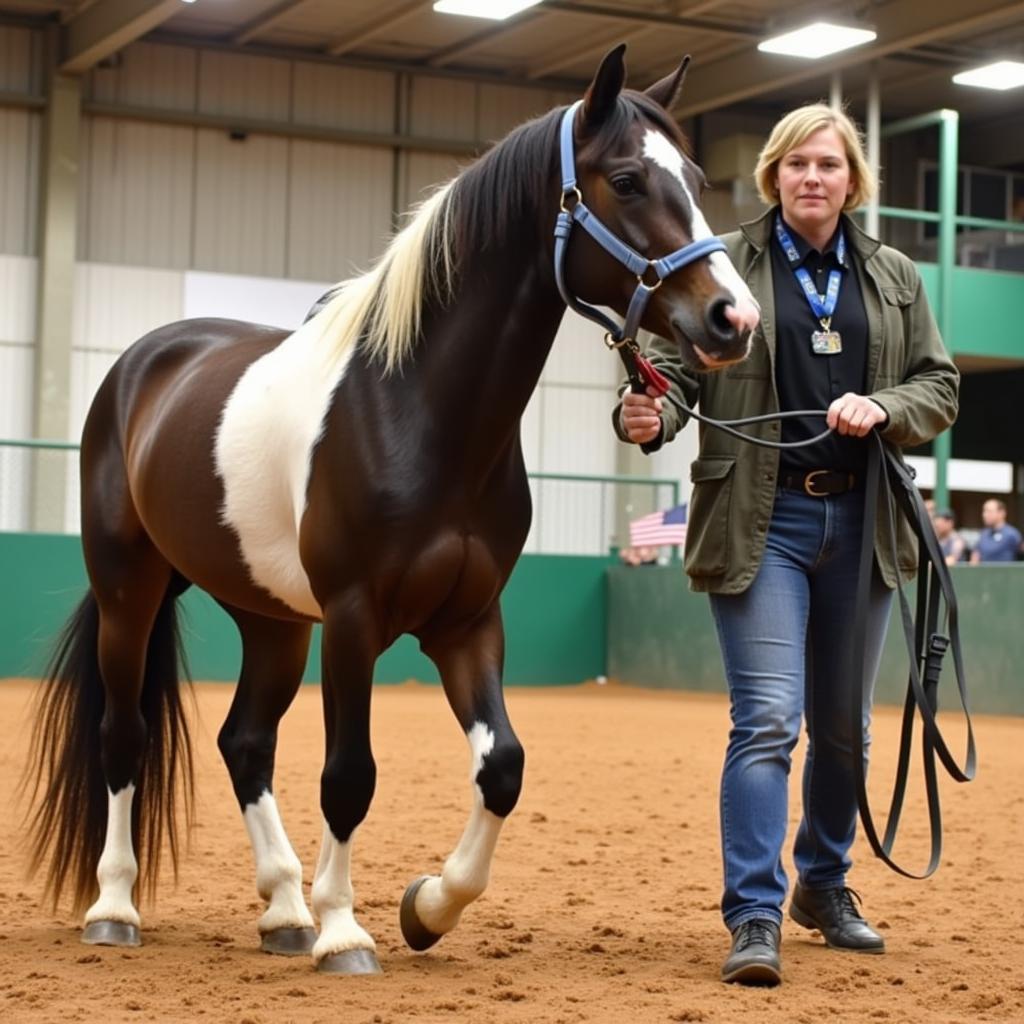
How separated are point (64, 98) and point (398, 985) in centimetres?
1633

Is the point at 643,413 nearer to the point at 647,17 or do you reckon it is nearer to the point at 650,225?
the point at 650,225

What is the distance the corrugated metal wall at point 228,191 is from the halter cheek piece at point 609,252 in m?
15.5

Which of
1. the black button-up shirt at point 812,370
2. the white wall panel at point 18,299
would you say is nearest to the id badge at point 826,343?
the black button-up shirt at point 812,370

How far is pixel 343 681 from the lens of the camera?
3648 mm

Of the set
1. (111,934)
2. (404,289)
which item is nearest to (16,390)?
(111,934)

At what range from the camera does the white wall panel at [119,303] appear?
18.9 metres

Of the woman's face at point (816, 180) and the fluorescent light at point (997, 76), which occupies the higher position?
the fluorescent light at point (997, 76)

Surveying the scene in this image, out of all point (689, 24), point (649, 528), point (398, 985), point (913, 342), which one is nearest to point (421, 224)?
point (913, 342)

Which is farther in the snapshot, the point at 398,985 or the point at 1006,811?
the point at 1006,811

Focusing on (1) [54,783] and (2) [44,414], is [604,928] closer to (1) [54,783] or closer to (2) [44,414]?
(1) [54,783]

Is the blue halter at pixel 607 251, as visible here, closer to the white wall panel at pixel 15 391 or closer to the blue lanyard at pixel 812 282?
the blue lanyard at pixel 812 282

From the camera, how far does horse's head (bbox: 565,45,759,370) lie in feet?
10.8

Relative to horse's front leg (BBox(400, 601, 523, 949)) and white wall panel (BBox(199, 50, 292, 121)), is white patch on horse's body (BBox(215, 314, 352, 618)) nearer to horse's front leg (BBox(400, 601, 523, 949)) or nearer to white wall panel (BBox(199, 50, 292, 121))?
horse's front leg (BBox(400, 601, 523, 949))

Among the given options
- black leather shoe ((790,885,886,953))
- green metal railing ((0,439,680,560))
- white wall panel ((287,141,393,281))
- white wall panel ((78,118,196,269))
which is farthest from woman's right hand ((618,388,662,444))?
white wall panel ((287,141,393,281))
